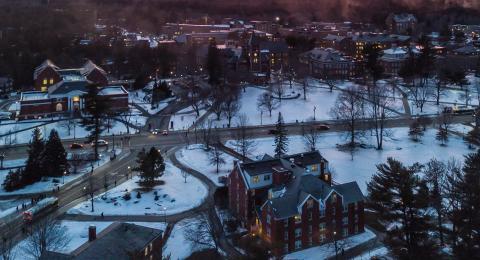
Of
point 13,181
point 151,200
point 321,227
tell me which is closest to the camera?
point 321,227

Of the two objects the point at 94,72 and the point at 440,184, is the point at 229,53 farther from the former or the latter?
the point at 440,184

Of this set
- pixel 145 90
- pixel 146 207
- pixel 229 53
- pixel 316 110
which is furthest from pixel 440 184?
pixel 229 53

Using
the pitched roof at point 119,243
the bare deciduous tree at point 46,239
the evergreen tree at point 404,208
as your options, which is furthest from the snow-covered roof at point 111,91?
the evergreen tree at point 404,208

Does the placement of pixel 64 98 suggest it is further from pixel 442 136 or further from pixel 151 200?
pixel 442 136

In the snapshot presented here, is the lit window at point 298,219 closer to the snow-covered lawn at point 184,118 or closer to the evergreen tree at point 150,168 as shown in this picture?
the evergreen tree at point 150,168

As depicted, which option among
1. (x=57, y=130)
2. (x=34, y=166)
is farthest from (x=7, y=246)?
(x=57, y=130)

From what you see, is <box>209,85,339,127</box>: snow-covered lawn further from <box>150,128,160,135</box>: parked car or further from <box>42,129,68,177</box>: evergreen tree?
<box>42,129,68,177</box>: evergreen tree
